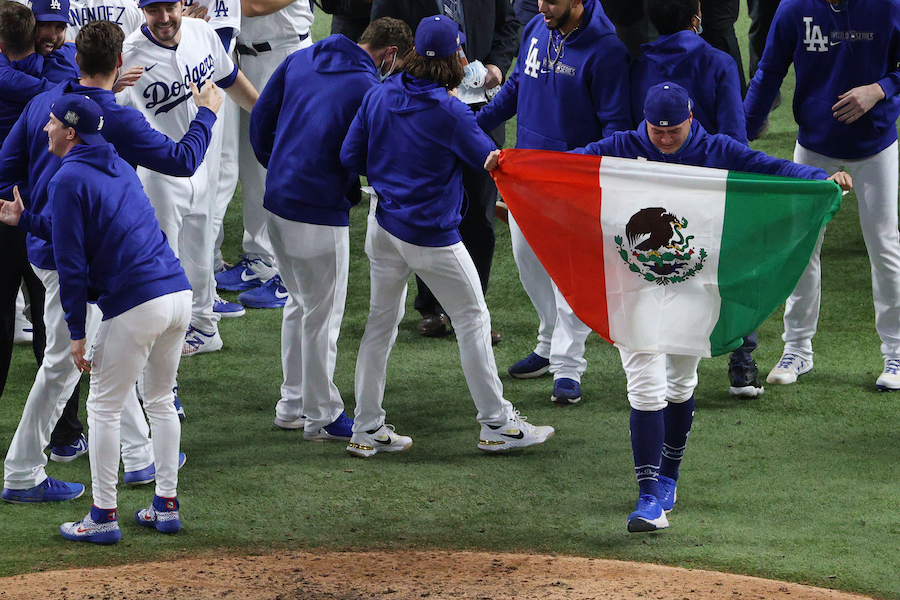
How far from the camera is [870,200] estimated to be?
638 cm

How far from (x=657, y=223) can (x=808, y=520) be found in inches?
58.3

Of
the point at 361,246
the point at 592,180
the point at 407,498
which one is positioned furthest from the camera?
the point at 361,246

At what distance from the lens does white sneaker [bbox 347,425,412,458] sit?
5879 mm

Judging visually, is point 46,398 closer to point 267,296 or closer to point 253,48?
point 267,296

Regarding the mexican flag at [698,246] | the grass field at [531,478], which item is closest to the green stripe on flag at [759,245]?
the mexican flag at [698,246]

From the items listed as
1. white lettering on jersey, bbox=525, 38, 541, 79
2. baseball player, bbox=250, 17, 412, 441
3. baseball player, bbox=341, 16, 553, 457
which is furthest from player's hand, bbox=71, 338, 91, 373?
white lettering on jersey, bbox=525, 38, 541, 79

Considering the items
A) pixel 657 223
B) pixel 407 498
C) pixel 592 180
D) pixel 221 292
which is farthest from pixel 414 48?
pixel 221 292

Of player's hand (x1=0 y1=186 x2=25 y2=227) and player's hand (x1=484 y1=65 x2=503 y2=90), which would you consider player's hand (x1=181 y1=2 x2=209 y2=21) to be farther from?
player's hand (x1=0 y1=186 x2=25 y2=227)

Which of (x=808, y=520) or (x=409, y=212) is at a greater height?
(x=409, y=212)

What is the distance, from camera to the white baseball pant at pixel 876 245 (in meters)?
6.35

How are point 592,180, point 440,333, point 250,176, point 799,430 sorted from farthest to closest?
point 250,176, point 440,333, point 799,430, point 592,180

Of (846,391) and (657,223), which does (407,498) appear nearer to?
(657,223)

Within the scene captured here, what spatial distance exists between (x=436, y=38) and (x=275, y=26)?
10.4 ft

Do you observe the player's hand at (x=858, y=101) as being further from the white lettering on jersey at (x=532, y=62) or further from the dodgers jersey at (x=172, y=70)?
the dodgers jersey at (x=172, y=70)
